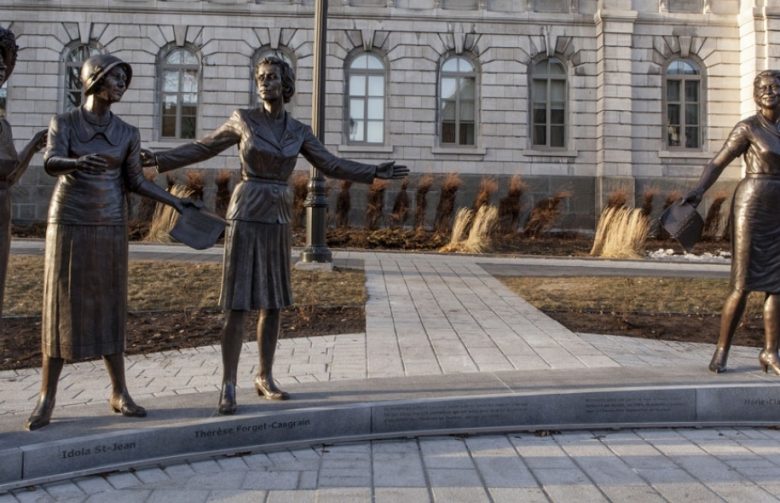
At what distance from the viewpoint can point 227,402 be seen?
4.20m

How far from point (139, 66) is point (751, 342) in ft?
65.6

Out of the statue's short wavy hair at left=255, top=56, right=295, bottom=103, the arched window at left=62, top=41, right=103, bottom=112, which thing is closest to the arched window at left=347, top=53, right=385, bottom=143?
the arched window at left=62, top=41, right=103, bottom=112

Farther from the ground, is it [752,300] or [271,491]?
[752,300]

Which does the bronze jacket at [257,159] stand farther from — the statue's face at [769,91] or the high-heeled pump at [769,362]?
the high-heeled pump at [769,362]

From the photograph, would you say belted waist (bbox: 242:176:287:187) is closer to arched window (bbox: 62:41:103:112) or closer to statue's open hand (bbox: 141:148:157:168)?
statue's open hand (bbox: 141:148:157:168)

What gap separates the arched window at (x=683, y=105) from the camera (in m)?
22.6

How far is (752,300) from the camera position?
9.78 metres

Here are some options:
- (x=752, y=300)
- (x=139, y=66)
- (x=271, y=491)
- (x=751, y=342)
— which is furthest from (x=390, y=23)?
(x=271, y=491)

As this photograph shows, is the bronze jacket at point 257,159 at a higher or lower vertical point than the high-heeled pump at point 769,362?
→ higher

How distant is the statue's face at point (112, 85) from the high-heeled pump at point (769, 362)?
517cm

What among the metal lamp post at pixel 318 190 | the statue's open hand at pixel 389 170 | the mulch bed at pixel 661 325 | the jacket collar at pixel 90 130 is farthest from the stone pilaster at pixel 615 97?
the jacket collar at pixel 90 130

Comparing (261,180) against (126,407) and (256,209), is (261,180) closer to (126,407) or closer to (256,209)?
(256,209)

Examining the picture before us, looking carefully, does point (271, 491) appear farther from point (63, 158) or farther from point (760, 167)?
point (760, 167)

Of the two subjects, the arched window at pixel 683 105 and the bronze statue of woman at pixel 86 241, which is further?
the arched window at pixel 683 105
